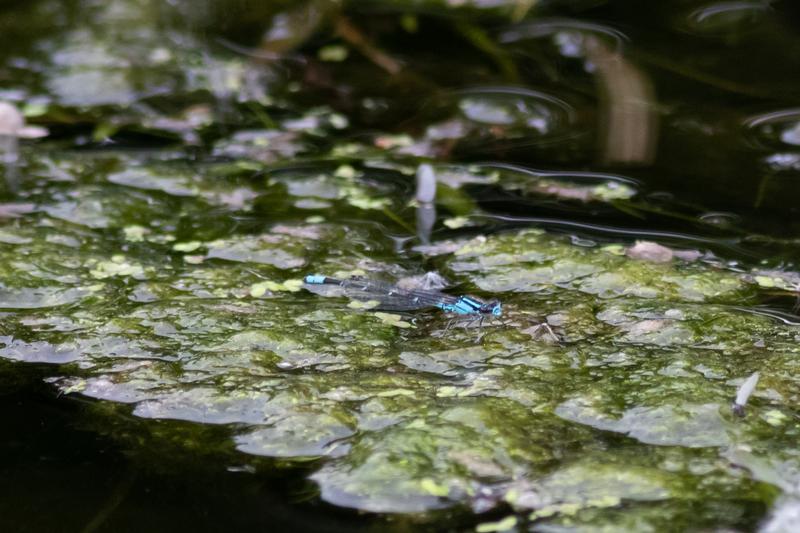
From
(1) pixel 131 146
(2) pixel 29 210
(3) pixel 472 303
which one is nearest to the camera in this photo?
(3) pixel 472 303

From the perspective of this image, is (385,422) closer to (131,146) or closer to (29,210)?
(29,210)

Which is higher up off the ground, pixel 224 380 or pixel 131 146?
pixel 131 146

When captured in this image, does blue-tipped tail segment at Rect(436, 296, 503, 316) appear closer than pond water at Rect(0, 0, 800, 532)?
No

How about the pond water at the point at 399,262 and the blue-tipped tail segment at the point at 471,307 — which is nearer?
the pond water at the point at 399,262

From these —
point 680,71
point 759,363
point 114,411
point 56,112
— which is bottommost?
point 114,411

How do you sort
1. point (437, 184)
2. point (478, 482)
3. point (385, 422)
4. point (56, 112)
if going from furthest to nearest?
point (56, 112)
point (437, 184)
point (385, 422)
point (478, 482)

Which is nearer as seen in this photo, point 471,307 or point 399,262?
point 471,307

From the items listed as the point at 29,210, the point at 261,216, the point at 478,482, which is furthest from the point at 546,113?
the point at 478,482

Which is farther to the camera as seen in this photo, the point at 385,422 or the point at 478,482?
the point at 385,422
